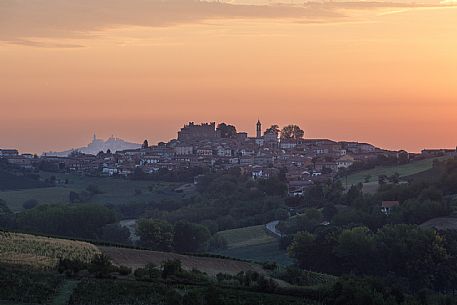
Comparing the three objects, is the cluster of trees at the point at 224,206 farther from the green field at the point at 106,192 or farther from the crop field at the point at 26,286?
the crop field at the point at 26,286

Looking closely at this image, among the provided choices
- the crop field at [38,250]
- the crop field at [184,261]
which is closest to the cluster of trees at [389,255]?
the crop field at [184,261]

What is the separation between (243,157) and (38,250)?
112304 mm

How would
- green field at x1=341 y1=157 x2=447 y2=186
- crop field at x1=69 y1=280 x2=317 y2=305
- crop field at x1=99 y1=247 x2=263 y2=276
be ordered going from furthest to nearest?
green field at x1=341 y1=157 x2=447 y2=186, crop field at x1=99 y1=247 x2=263 y2=276, crop field at x1=69 y1=280 x2=317 y2=305

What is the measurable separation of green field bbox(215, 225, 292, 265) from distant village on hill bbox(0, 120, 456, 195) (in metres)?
25.6

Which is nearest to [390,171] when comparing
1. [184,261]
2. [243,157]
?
[243,157]

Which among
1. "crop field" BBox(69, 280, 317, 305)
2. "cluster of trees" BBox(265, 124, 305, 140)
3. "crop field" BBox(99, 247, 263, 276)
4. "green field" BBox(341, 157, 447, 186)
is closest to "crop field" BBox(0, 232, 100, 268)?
"crop field" BBox(99, 247, 263, 276)

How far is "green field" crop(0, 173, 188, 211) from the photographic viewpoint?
Answer: 107 metres

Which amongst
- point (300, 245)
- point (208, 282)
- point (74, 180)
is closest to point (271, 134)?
point (74, 180)

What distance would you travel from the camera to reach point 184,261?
46625mm

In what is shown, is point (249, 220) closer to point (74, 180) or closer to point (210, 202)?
point (210, 202)

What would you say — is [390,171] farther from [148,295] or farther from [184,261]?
[148,295]

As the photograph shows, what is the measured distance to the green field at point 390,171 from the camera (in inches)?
4043

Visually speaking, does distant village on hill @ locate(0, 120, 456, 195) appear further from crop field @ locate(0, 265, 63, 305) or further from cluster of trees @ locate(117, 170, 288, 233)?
crop field @ locate(0, 265, 63, 305)

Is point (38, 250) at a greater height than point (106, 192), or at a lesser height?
lesser
